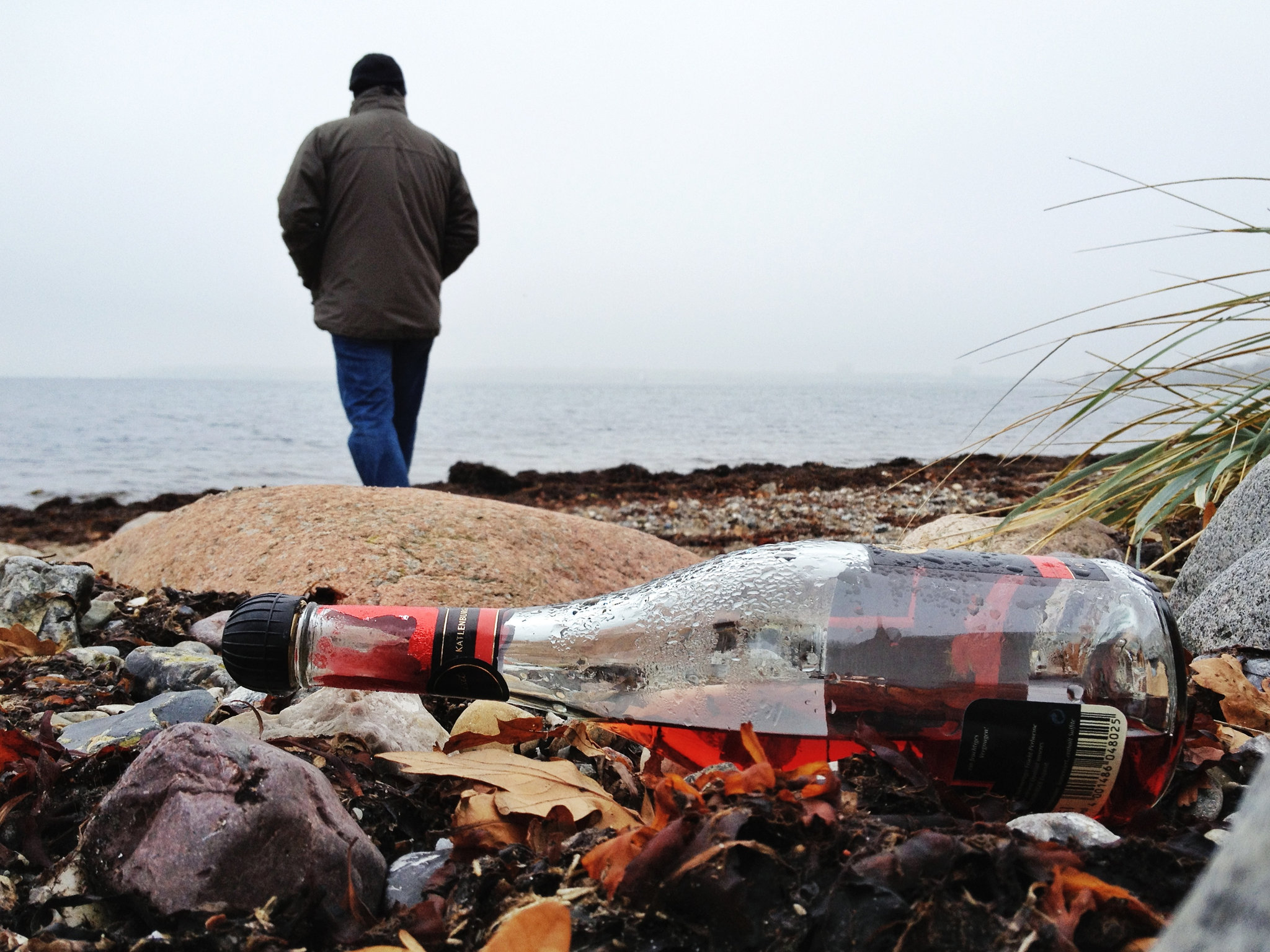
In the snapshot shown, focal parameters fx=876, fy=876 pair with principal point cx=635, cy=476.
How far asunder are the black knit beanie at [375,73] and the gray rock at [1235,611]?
5391 mm

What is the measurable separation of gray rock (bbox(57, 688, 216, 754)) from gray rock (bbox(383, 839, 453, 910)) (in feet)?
1.94

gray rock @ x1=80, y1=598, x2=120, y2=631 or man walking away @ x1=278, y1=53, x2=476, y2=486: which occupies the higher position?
man walking away @ x1=278, y1=53, x2=476, y2=486

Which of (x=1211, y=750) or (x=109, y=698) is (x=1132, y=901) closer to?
(x=1211, y=750)

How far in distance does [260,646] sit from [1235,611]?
193cm

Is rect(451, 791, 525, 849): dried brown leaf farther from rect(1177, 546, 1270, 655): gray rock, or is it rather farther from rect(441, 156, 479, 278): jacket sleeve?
rect(441, 156, 479, 278): jacket sleeve

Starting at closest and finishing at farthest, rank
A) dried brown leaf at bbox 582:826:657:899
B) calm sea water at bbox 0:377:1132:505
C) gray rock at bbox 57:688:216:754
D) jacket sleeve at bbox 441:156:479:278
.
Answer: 1. dried brown leaf at bbox 582:826:657:899
2. gray rock at bbox 57:688:216:754
3. jacket sleeve at bbox 441:156:479:278
4. calm sea water at bbox 0:377:1132:505

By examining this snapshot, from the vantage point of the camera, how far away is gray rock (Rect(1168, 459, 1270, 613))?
2.30 meters

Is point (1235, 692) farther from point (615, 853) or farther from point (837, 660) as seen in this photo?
point (615, 853)

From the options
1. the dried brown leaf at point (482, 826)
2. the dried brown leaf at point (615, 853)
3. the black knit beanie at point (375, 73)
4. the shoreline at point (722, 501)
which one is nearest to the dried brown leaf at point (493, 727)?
the dried brown leaf at point (482, 826)

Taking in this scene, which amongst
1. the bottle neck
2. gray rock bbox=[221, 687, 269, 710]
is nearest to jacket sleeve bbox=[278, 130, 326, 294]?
gray rock bbox=[221, 687, 269, 710]

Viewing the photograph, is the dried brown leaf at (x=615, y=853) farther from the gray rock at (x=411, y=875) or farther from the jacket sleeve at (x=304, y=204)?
the jacket sleeve at (x=304, y=204)

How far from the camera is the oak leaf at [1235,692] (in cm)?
154

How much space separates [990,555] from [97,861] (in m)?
1.36

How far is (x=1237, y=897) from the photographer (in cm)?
43
